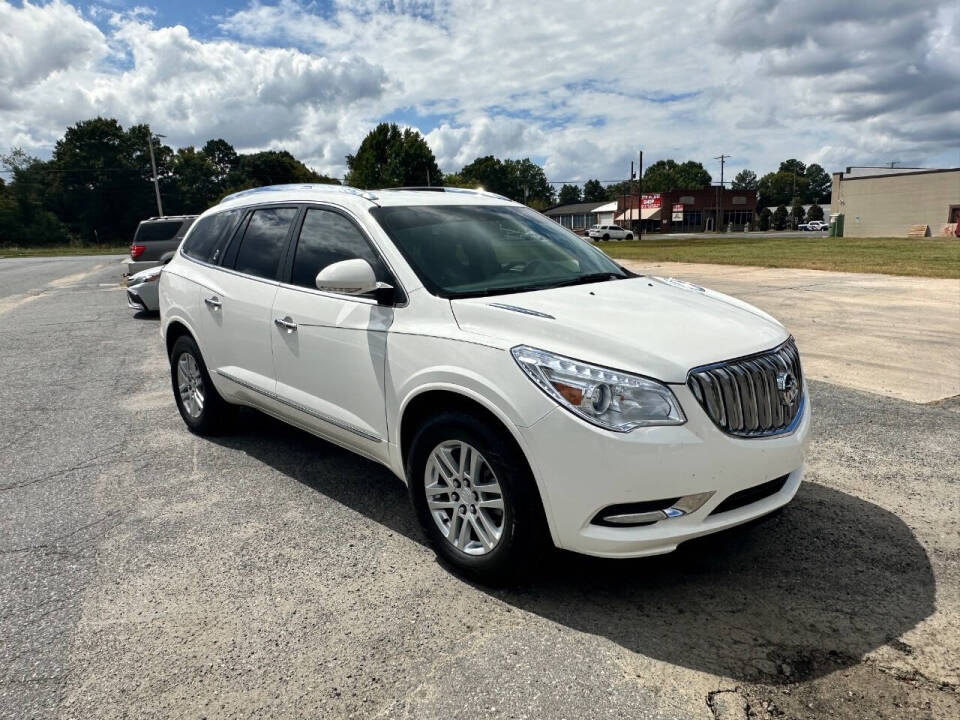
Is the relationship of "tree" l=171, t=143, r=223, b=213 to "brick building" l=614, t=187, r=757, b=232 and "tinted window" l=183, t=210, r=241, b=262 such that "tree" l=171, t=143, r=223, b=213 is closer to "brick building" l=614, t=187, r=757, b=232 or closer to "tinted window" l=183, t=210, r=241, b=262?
"brick building" l=614, t=187, r=757, b=232

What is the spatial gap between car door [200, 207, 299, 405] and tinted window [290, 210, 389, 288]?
0.63ft

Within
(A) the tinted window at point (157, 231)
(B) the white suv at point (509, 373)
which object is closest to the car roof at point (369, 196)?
(B) the white suv at point (509, 373)

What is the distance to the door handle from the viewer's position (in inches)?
166

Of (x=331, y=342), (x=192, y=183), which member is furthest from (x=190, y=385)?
(x=192, y=183)

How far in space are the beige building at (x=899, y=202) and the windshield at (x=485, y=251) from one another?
6395cm

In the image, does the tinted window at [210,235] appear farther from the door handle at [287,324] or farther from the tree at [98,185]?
the tree at [98,185]

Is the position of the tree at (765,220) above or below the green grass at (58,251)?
below

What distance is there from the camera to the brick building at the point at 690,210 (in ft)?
307

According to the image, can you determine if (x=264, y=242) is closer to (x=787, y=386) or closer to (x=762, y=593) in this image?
(x=787, y=386)

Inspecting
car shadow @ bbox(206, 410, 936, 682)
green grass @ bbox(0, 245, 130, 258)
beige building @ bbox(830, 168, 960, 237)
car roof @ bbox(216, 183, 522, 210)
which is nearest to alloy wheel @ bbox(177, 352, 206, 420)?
car roof @ bbox(216, 183, 522, 210)

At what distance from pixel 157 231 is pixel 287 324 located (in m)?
16.5

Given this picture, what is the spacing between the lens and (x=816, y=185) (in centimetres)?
16662

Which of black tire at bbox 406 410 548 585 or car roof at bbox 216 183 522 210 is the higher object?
car roof at bbox 216 183 522 210

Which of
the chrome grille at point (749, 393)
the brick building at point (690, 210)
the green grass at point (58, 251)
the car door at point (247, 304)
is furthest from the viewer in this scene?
the brick building at point (690, 210)
